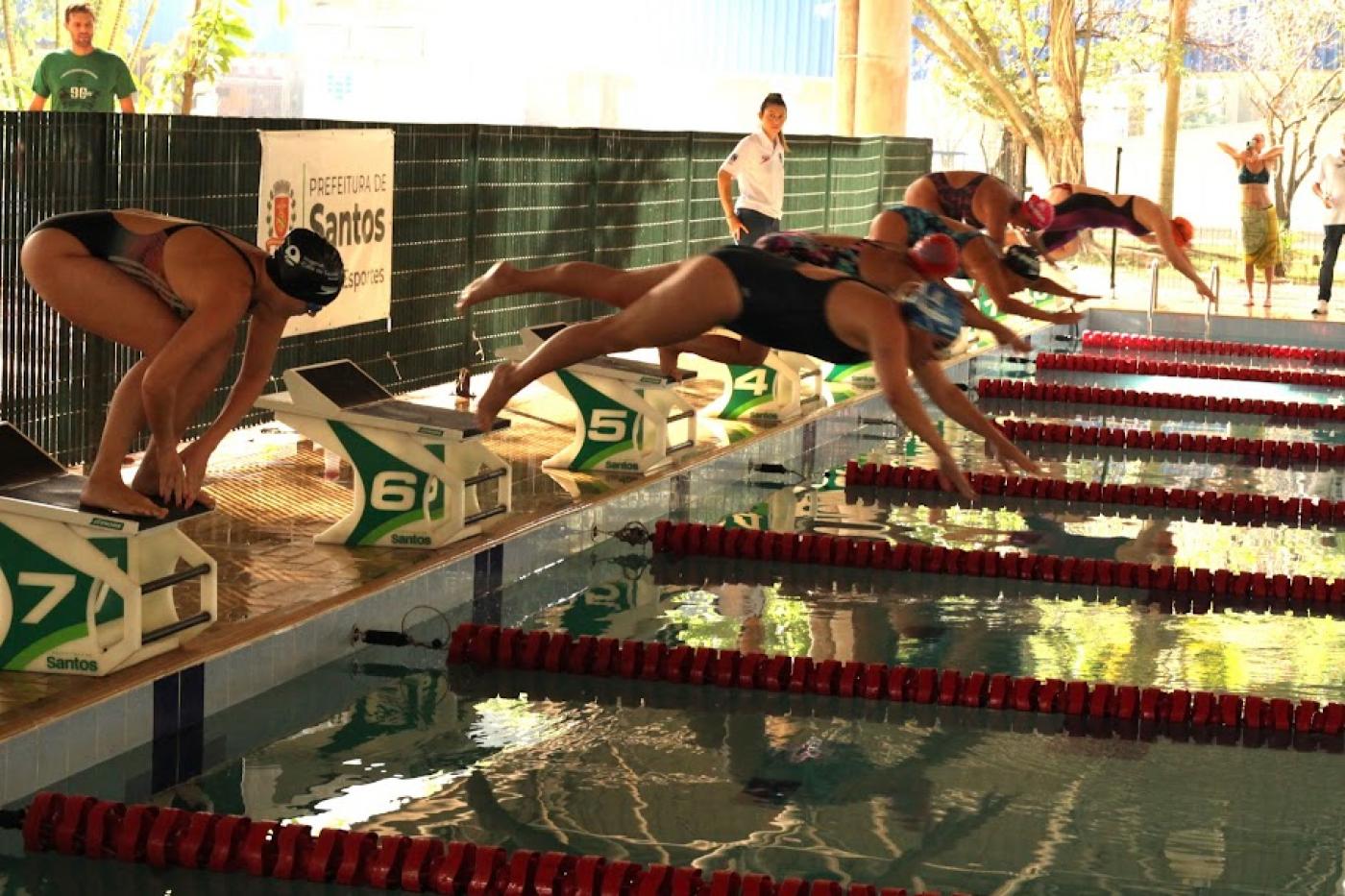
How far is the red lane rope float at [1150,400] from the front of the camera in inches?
524

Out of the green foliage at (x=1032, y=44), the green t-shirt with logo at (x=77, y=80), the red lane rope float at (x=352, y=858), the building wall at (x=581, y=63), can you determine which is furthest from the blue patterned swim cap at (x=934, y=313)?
the building wall at (x=581, y=63)

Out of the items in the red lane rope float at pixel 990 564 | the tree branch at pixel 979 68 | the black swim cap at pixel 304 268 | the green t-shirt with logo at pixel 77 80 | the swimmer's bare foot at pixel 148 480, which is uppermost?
the tree branch at pixel 979 68

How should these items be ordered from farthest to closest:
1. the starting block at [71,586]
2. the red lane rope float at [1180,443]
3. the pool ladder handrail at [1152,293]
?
the pool ladder handrail at [1152,293]
the red lane rope float at [1180,443]
the starting block at [71,586]

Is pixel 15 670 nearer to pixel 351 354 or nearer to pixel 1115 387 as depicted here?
pixel 351 354

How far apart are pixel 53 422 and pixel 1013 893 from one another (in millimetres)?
4003

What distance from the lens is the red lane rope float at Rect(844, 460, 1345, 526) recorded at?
31.5 ft

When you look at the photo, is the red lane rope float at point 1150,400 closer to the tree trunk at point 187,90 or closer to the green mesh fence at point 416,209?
the green mesh fence at point 416,209

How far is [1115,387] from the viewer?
47.7 ft

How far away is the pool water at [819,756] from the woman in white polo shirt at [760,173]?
4371 mm

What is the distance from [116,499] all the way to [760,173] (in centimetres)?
758

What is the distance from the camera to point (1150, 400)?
44.8ft

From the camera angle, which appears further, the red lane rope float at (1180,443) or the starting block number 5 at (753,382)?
the red lane rope float at (1180,443)

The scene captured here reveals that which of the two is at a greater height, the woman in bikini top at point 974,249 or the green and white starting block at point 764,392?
the woman in bikini top at point 974,249

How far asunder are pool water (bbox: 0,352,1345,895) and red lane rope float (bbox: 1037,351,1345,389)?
7.21 m
